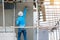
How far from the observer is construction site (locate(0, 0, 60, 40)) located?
2699 mm

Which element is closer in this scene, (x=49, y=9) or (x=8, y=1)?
(x=8, y=1)

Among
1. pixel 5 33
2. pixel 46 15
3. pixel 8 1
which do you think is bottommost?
pixel 5 33

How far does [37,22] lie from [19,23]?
262mm

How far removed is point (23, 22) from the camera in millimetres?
2670

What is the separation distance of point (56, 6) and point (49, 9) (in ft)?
0.39

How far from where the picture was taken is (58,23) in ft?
9.15

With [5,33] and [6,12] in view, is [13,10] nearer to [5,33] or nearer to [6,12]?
[6,12]

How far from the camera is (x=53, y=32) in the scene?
278 cm

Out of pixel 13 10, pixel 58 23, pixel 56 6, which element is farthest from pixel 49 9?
pixel 13 10

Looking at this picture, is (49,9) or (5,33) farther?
(49,9)

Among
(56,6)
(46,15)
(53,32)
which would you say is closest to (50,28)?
(53,32)

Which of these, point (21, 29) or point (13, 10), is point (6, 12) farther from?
point (21, 29)

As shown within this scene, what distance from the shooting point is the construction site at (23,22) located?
2699 mm

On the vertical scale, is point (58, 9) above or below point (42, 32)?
above
